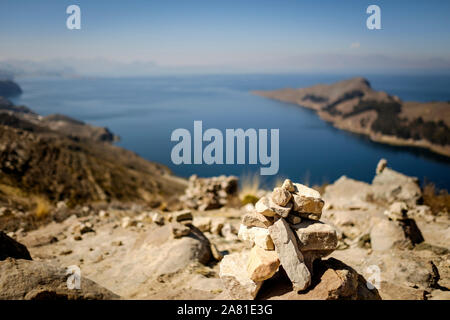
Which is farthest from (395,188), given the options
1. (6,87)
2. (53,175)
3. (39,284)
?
(6,87)

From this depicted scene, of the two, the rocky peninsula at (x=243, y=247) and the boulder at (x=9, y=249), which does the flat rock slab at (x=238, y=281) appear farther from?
the boulder at (x=9, y=249)

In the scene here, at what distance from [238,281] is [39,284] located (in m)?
2.58

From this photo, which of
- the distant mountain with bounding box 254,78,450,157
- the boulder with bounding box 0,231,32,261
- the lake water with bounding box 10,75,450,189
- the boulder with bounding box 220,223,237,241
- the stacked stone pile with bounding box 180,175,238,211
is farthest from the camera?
the distant mountain with bounding box 254,78,450,157

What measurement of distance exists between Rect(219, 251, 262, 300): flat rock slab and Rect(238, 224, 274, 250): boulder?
36cm

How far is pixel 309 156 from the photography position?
65125mm

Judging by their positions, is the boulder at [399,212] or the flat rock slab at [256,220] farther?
the boulder at [399,212]

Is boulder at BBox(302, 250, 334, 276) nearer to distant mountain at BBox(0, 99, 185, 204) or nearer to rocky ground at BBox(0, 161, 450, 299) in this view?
rocky ground at BBox(0, 161, 450, 299)

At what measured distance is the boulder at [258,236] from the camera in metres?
3.45

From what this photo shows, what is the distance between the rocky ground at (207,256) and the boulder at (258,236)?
0.48 meters

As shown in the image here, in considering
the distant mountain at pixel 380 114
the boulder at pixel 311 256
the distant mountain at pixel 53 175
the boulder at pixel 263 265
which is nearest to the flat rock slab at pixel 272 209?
the boulder at pixel 263 265

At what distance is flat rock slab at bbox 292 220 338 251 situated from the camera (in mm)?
3465

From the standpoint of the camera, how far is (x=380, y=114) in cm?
9681

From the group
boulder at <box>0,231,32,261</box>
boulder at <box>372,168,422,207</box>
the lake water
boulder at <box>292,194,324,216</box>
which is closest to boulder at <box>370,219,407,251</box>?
boulder at <box>292,194,324,216</box>

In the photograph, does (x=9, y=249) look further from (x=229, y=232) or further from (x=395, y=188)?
(x=395, y=188)
